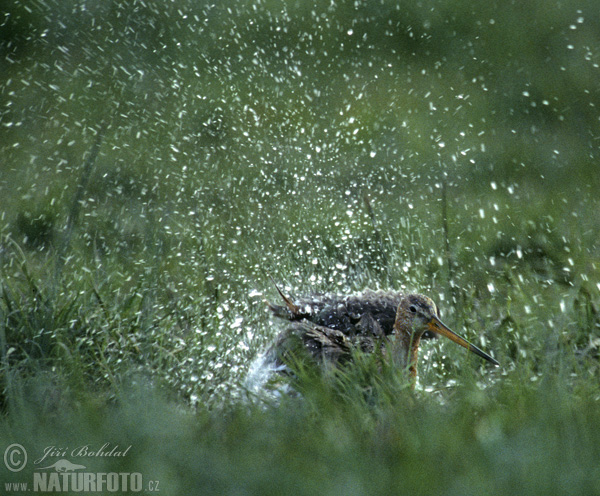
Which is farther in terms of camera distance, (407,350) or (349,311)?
(349,311)

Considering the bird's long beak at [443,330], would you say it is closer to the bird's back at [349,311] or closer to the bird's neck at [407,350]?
the bird's neck at [407,350]

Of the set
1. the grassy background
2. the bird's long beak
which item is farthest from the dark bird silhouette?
the grassy background

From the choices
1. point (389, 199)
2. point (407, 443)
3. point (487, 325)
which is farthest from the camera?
point (389, 199)

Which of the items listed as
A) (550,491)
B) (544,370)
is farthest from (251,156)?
(550,491)

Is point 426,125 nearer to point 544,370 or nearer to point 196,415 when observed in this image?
point 544,370

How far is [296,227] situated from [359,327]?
1.49m

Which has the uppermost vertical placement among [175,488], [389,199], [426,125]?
[426,125]

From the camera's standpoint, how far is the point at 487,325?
3.68m

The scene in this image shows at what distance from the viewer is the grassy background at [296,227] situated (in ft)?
7.25

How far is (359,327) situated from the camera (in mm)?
3510

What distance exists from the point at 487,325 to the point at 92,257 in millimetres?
2101

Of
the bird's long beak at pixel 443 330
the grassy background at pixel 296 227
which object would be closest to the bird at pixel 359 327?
the bird's long beak at pixel 443 330

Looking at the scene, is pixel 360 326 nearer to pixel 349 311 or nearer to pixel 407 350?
pixel 349 311

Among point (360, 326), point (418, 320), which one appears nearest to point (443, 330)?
point (418, 320)
